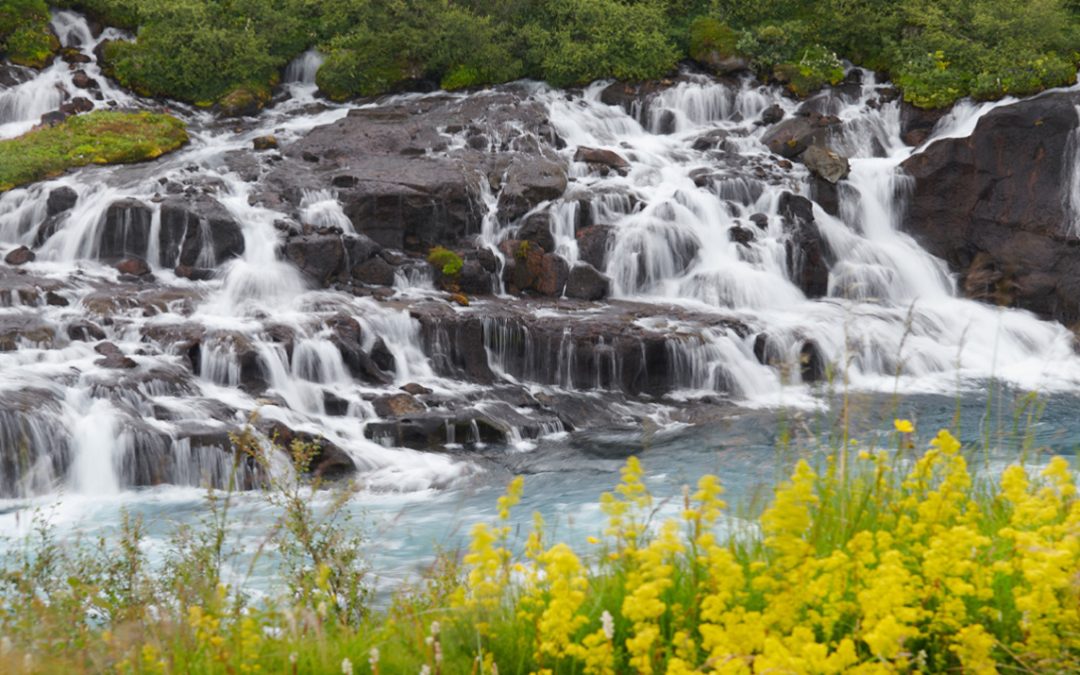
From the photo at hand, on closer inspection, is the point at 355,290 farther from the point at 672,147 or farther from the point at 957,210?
the point at 957,210

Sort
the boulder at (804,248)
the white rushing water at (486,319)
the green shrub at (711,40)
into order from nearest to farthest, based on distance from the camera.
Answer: the white rushing water at (486,319) < the boulder at (804,248) < the green shrub at (711,40)

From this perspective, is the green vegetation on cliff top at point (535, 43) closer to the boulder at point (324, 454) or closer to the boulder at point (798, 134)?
the boulder at point (798, 134)

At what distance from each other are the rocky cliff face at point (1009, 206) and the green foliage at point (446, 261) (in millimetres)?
9240

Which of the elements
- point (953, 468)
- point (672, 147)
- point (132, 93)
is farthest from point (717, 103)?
point (953, 468)

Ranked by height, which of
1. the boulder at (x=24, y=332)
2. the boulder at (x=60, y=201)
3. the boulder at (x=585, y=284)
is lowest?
the boulder at (x=24, y=332)

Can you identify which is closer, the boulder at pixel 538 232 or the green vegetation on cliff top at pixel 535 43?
the boulder at pixel 538 232

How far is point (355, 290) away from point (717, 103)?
11.1 m

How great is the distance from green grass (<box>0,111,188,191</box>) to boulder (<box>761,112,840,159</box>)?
41.6ft

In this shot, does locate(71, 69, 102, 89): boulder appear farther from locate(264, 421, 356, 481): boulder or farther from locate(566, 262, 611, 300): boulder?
locate(264, 421, 356, 481): boulder

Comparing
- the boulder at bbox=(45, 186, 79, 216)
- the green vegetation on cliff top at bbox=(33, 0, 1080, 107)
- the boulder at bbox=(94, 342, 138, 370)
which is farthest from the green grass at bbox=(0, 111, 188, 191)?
the boulder at bbox=(94, 342, 138, 370)

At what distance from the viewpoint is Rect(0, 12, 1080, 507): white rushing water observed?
12242mm

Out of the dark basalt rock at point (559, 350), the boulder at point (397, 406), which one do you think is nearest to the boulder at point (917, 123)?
the dark basalt rock at point (559, 350)

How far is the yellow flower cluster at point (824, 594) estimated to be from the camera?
3.10 metres

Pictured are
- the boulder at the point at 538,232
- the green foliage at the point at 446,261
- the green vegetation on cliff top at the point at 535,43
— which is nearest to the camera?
the green foliage at the point at 446,261
